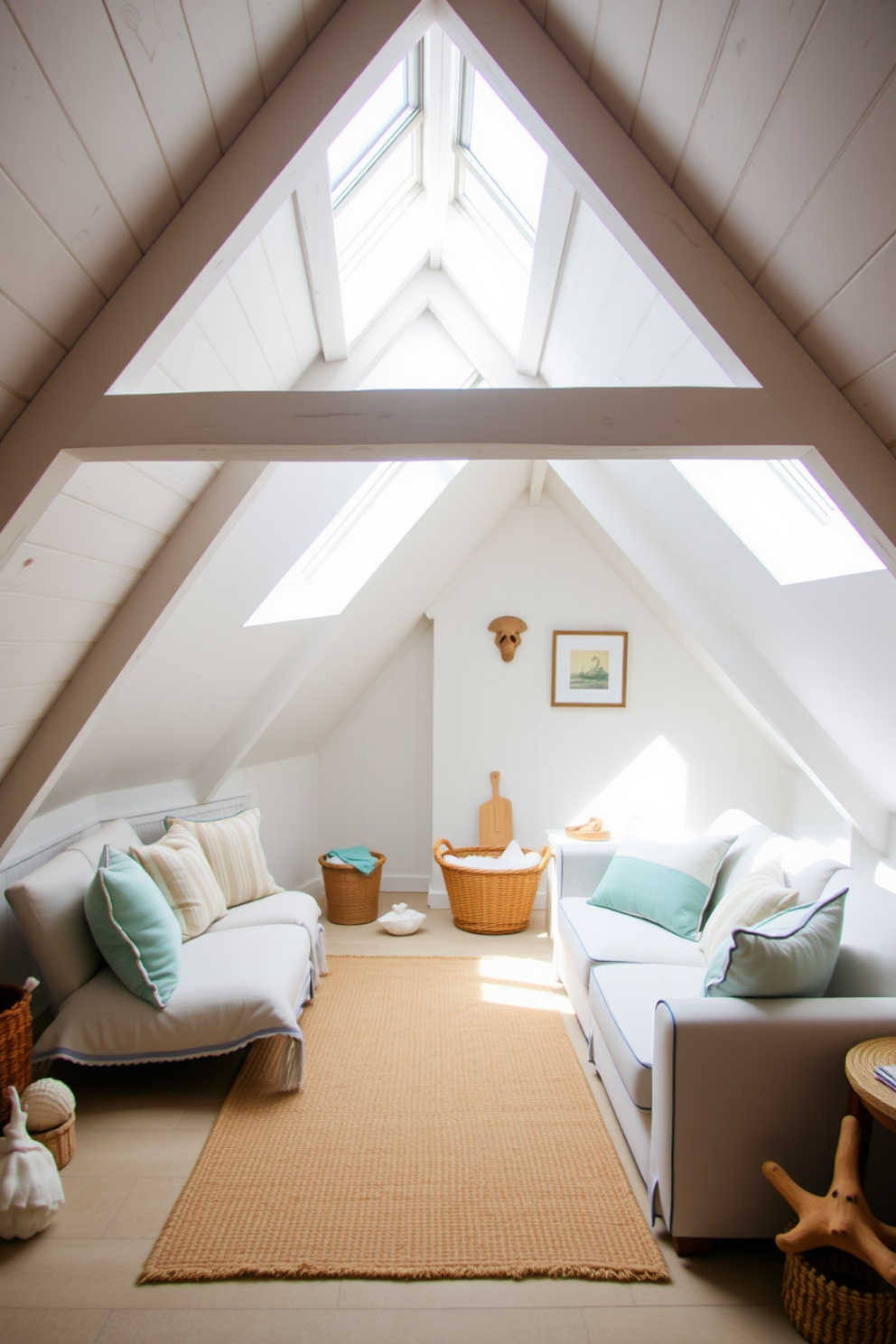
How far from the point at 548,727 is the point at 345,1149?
2791 millimetres

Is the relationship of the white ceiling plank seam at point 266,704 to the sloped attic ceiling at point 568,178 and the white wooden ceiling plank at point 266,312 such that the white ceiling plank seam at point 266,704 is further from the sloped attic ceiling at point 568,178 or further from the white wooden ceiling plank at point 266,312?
the sloped attic ceiling at point 568,178

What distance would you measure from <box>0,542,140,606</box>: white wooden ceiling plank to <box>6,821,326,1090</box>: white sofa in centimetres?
95

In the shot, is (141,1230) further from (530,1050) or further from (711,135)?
(711,135)

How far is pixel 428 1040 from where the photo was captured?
120 inches

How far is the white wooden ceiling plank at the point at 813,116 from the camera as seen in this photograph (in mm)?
1041

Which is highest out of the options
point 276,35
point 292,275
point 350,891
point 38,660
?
point 276,35

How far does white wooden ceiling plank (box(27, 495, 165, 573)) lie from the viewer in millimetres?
1840

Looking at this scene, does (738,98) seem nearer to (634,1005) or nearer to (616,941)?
(634,1005)

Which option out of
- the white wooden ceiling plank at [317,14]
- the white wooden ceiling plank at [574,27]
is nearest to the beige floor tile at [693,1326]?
the white wooden ceiling plank at [574,27]

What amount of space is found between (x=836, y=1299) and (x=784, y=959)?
0.65 metres

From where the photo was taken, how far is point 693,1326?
1.72m

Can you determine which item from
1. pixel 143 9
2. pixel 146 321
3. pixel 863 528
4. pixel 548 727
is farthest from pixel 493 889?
pixel 143 9

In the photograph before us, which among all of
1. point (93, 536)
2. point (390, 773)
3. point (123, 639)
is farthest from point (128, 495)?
point (390, 773)

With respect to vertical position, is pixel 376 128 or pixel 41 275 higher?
pixel 376 128
